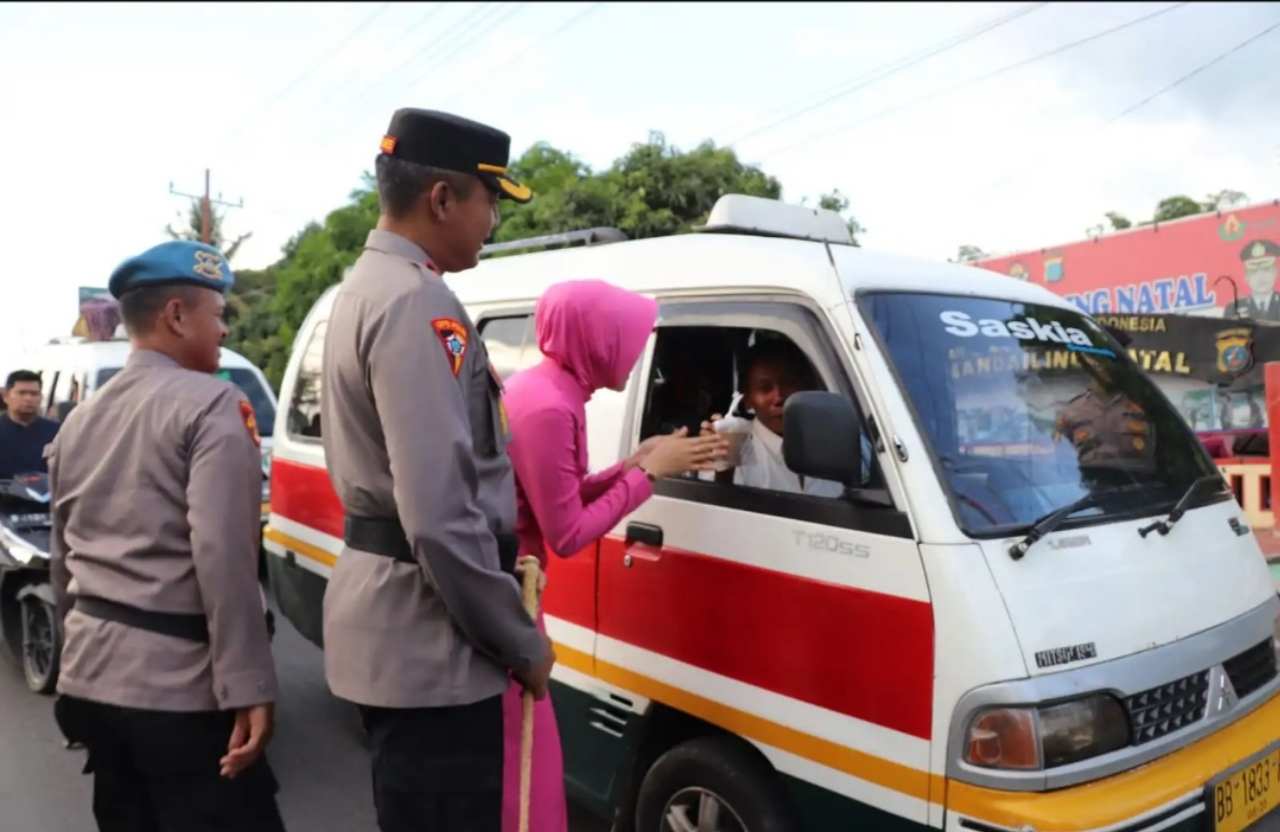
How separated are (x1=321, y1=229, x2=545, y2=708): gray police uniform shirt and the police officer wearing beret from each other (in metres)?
9.69

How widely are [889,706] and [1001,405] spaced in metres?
0.94

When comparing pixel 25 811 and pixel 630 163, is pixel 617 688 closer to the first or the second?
pixel 25 811

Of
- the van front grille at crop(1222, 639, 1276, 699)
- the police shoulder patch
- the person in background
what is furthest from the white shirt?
the person in background

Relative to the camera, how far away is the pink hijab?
245 cm

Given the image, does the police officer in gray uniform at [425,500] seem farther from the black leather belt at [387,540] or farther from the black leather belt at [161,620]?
the black leather belt at [161,620]

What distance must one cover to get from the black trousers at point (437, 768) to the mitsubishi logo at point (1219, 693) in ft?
6.17

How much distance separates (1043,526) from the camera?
2260 mm

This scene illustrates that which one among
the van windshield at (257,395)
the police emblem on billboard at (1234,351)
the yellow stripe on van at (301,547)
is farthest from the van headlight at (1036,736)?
the police emblem on billboard at (1234,351)

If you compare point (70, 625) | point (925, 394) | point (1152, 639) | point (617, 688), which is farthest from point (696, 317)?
point (70, 625)

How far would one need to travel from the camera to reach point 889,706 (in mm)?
2223

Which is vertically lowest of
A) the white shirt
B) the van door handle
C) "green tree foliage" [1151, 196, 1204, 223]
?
the van door handle

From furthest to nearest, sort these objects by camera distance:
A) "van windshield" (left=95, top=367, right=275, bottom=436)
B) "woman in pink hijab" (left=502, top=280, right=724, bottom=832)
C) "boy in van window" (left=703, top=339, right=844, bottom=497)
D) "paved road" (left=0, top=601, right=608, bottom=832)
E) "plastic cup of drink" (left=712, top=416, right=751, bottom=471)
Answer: "van windshield" (left=95, top=367, right=275, bottom=436) → "paved road" (left=0, top=601, right=608, bottom=832) → "plastic cup of drink" (left=712, top=416, right=751, bottom=471) → "boy in van window" (left=703, top=339, right=844, bottom=497) → "woman in pink hijab" (left=502, top=280, right=724, bottom=832)

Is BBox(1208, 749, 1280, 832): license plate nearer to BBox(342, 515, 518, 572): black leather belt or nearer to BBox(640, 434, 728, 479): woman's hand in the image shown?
BBox(640, 434, 728, 479): woman's hand

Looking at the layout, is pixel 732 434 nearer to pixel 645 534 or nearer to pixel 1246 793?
pixel 645 534
